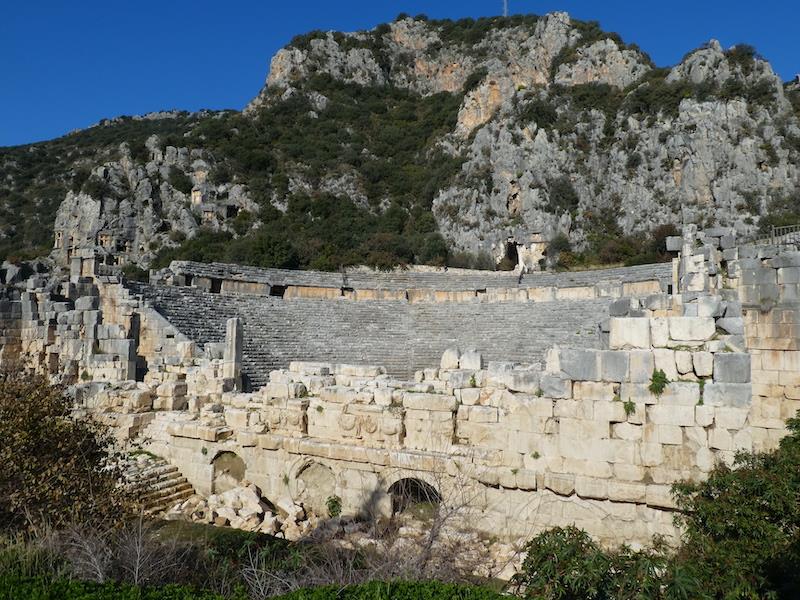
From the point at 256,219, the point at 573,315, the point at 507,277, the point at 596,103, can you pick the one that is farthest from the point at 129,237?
the point at 596,103

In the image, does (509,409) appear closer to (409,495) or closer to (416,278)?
(409,495)

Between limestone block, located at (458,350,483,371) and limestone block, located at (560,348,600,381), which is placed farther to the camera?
limestone block, located at (458,350,483,371)

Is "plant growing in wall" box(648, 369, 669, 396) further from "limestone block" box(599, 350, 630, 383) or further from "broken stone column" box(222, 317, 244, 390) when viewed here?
"broken stone column" box(222, 317, 244, 390)

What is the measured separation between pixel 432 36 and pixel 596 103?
37364 millimetres

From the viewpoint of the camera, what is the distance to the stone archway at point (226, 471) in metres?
9.56

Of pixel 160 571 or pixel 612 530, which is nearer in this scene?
pixel 160 571

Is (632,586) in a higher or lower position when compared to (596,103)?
lower

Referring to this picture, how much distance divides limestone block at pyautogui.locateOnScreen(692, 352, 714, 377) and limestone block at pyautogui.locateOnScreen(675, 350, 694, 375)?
4 centimetres

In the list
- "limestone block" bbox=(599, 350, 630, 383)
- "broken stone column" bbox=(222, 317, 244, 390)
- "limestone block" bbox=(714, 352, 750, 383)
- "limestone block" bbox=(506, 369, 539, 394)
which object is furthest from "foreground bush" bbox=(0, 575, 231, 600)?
"broken stone column" bbox=(222, 317, 244, 390)

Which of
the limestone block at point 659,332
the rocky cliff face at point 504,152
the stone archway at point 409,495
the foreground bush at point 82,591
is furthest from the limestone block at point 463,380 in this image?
the rocky cliff face at point 504,152

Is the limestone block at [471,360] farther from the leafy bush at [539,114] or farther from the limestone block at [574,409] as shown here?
the leafy bush at [539,114]

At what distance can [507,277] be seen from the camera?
29000mm

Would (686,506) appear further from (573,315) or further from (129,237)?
(129,237)

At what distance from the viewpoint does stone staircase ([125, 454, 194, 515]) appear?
28.7ft
